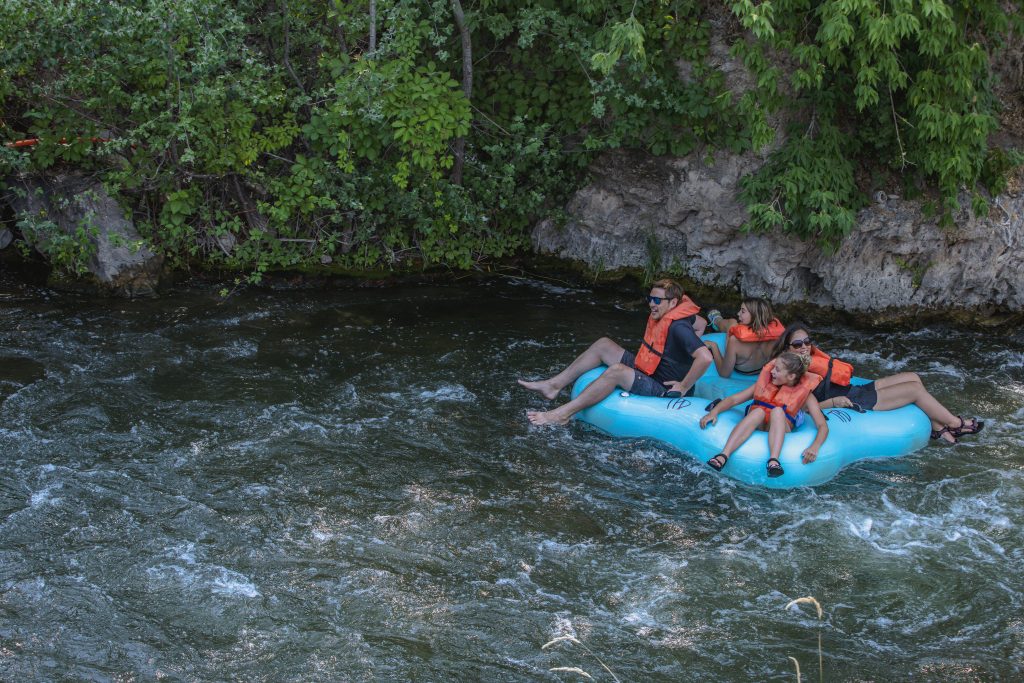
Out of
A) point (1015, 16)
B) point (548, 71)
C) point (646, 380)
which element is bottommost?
point (646, 380)

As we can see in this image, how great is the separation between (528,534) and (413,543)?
682mm

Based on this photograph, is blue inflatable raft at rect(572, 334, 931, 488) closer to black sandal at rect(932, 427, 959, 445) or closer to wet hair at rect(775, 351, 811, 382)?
black sandal at rect(932, 427, 959, 445)

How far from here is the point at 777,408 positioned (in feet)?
20.9

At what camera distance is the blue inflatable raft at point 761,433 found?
6273 mm

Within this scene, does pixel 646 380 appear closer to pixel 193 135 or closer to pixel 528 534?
pixel 528 534

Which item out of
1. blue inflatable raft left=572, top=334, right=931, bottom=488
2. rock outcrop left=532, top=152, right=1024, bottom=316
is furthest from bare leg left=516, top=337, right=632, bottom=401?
rock outcrop left=532, top=152, right=1024, bottom=316

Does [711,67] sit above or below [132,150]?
above

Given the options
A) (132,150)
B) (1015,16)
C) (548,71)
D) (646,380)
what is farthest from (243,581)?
(1015,16)

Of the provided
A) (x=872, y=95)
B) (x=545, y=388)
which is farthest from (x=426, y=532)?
(x=872, y=95)

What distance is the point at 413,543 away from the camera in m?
5.50

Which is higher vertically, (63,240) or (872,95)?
(872,95)

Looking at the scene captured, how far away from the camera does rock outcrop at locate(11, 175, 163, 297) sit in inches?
350

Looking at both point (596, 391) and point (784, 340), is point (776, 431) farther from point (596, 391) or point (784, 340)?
point (596, 391)

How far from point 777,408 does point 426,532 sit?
2475 millimetres
